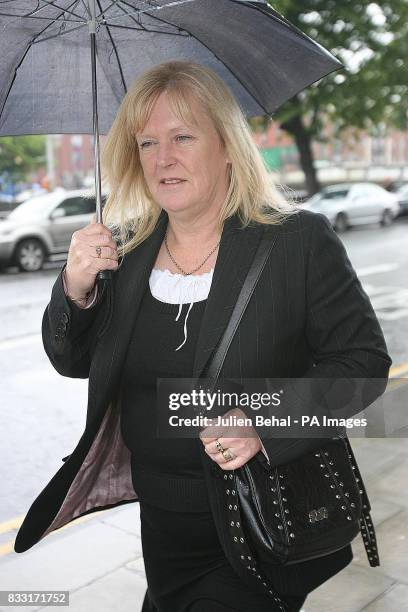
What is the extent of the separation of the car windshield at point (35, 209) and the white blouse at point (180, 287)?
14314 mm

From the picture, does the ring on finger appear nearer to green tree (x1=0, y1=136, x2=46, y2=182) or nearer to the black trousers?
the black trousers

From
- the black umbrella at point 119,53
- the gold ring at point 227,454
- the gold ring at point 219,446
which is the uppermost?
the black umbrella at point 119,53

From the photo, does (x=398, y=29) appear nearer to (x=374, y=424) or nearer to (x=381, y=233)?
(x=381, y=233)

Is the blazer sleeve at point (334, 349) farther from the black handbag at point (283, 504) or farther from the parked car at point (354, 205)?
the parked car at point (354, 205)

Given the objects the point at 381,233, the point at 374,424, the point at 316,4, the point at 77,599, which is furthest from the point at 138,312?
the point at 381,233

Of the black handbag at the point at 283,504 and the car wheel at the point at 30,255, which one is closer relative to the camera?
the black handbag at the point at 283,504

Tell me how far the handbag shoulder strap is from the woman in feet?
0.06

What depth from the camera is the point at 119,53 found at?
2.61 meters

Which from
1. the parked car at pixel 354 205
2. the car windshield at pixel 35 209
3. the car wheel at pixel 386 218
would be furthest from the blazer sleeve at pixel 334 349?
the car wheel at pixel 386 218

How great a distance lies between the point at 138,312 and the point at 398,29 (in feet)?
55.9

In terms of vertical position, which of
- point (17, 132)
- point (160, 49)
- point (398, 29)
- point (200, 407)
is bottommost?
point (200, 407)

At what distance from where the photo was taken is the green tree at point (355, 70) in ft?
52.9

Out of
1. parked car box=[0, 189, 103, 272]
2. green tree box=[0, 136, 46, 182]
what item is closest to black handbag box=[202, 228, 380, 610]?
parked car box=[0, 189, 103, 272]

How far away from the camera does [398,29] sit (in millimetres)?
17469
